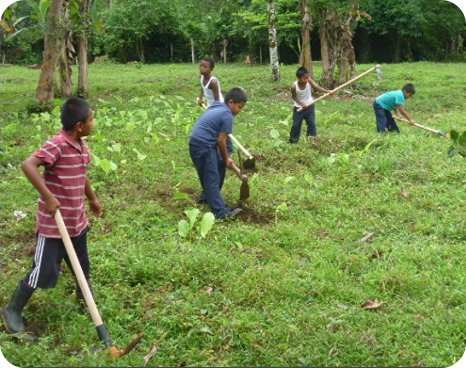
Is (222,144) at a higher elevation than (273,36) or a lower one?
lower

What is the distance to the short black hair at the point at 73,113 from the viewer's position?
154 inches

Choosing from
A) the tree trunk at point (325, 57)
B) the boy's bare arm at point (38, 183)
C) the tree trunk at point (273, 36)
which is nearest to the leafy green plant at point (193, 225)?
the boy's bare arm at point (38, 183)

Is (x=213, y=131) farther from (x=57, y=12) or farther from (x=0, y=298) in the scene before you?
(x=57, y=12)

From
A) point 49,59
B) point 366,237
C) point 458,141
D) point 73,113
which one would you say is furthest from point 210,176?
point 49,59

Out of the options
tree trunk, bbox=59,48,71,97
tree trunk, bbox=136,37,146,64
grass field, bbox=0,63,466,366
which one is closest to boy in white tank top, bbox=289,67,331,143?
grass field, bbox=0,63,466,366

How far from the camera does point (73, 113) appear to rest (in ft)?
12.9

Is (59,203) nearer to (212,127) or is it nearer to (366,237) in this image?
(212,127)

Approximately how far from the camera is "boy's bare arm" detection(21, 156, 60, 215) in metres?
3.61

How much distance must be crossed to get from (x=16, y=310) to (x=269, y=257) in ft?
7.26

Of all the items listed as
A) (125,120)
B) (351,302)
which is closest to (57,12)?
(125,120)

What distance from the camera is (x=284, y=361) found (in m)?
3.62

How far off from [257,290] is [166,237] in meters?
1.45

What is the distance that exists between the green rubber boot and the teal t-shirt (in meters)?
7.76

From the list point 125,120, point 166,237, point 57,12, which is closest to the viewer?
point 166,237
